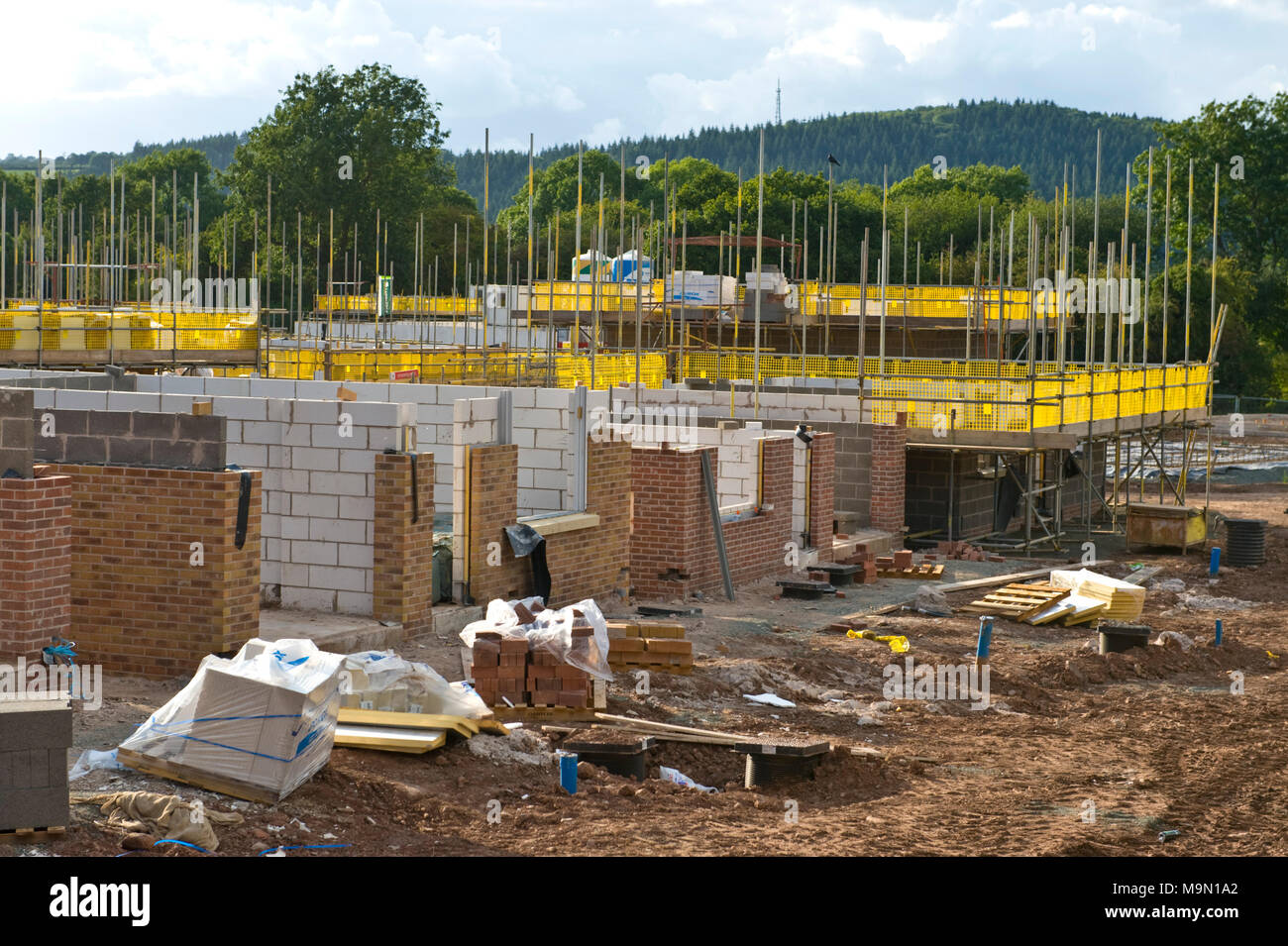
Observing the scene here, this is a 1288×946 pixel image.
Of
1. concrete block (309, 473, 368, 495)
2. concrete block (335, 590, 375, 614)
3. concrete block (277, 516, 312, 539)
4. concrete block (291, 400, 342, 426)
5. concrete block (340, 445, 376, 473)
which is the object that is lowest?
concrete block (335, 590, 375, 614)

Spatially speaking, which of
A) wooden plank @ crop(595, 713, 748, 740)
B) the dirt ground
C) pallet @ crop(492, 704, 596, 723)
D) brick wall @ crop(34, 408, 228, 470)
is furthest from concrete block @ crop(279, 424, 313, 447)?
wooden plank @ crop(595, 713, 748, 740)

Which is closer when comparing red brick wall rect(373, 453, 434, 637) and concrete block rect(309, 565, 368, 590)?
red brick wall rect(373, 453, 434, 637)

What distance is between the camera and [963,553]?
2484cm

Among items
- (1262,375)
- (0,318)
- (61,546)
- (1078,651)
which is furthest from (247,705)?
(1262,375)

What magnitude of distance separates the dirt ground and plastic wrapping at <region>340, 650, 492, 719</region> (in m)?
0.40

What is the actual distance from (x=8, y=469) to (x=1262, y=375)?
59.4m

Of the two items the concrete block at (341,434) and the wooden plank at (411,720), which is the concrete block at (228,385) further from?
the wooden plank at (411,720)

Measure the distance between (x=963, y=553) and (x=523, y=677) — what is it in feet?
45.2

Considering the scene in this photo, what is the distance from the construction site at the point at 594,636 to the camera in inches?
374

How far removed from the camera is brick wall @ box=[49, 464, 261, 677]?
41.0 ft

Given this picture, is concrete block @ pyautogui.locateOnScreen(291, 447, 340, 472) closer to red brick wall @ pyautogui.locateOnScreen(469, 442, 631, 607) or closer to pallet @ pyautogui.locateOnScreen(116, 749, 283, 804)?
red brick wall @ pyautogui.locateOnScreen(469, 442, 631, 607)

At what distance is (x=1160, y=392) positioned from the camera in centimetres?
3073

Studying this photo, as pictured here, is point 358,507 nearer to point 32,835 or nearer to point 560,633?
point 560,633

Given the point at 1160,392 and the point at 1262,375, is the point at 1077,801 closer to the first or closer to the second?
the point at 1160,392
